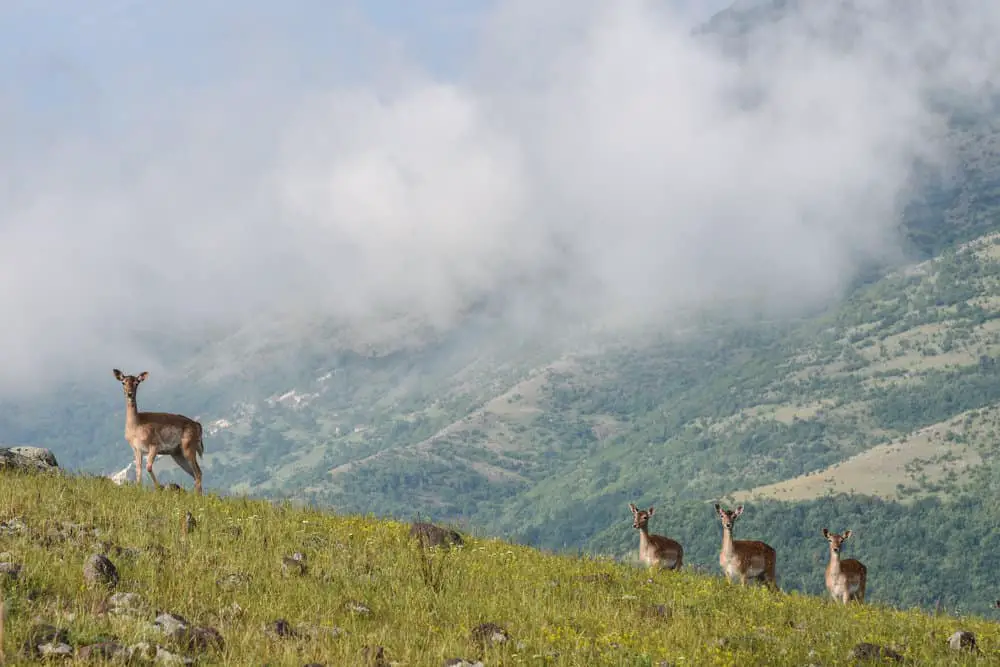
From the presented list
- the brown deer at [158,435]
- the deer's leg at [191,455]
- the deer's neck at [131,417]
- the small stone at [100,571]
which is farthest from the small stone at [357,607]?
the deer's neck at [131,417]

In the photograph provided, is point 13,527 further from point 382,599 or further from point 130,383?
point 130,383

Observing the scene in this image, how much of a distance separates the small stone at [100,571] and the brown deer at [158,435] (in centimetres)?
1131

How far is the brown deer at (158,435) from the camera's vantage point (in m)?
26.6

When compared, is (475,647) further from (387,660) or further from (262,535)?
(262,535)

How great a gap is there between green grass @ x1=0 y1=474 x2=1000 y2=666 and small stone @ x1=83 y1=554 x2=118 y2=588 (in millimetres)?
157

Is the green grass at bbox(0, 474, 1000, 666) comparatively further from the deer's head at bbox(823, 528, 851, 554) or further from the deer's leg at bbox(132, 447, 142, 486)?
the deer's head at bbox(823, 528, 851, 554)

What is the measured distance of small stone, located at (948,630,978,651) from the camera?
16889mm

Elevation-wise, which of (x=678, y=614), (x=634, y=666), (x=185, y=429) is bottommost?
(x=634, y=666)

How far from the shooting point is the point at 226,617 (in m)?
14.0

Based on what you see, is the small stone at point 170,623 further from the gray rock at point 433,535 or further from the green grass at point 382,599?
the gray rock at point 433,535

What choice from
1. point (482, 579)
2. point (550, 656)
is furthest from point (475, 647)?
point (482, 579)

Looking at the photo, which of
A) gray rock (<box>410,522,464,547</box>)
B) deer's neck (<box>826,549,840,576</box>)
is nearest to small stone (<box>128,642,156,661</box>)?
gray rock (<box>410,522,464,547</box>)

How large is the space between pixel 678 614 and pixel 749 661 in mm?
3015

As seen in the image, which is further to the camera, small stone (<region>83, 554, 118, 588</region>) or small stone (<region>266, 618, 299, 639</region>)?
small stone (<region>83, 554, 118, 588</region>)
